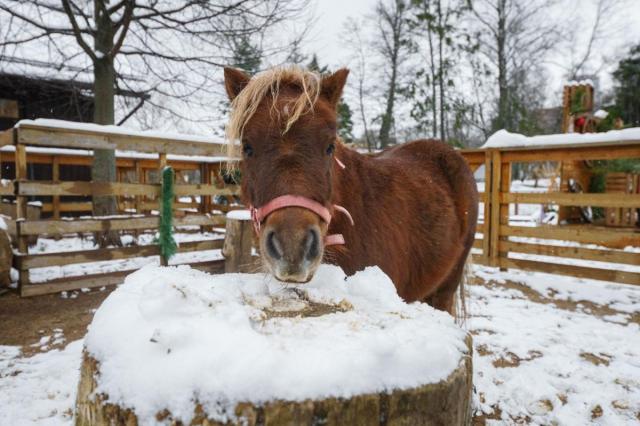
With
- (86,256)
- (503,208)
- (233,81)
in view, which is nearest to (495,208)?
(503,208)

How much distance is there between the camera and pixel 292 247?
1257mm

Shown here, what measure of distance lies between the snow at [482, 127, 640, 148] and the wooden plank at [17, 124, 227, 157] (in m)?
4.55

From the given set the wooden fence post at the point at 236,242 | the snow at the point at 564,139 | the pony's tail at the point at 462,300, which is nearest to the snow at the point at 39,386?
the wooden fence post at the point at 236,242

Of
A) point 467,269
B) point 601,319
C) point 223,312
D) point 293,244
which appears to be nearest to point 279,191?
point 293,244

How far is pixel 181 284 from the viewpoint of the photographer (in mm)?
1021

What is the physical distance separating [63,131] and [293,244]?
4774 mm

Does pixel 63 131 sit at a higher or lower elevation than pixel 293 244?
higher

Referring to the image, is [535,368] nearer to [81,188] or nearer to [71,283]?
[71,283]

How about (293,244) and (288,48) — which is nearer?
(293,244)

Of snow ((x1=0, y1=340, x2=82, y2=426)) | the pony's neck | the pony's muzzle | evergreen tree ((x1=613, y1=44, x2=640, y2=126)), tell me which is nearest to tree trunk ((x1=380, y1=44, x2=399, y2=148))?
evergreen tree ((x1=613, y1=44, x2=640, y2=126))

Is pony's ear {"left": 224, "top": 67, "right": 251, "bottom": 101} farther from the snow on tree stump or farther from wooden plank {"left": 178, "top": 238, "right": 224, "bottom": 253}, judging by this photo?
wooden plank {"left": 178, "top": 238, "right": 224, "bottom": 253}

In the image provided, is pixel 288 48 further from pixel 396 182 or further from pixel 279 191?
pixel 279 191

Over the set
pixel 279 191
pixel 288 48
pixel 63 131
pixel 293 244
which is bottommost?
pixel 293 244

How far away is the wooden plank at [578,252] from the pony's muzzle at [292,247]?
5.36m
